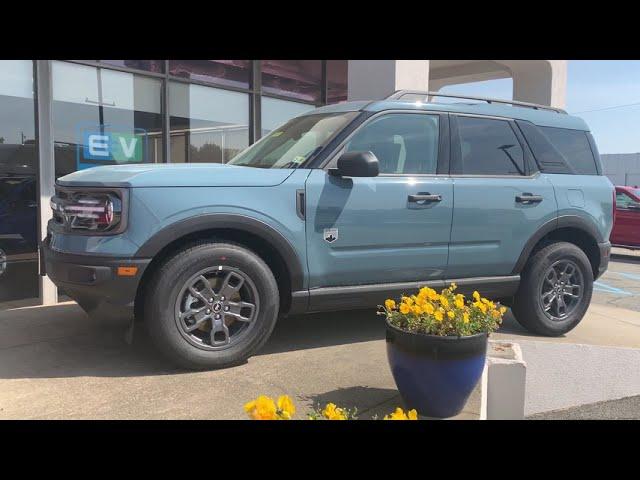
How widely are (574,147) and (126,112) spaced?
5.01m

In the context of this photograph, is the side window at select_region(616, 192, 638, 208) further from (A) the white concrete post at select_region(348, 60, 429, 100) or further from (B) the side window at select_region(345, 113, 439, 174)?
(B) the side window at select_region(345, 113, 439, 174)

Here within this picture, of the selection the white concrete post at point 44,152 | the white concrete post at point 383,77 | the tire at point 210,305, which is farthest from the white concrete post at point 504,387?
the white concrete post at point 383,77

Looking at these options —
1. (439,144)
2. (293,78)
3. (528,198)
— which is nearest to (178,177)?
(439,144)

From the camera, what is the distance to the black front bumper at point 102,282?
3.38m

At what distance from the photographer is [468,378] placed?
9.46 feet

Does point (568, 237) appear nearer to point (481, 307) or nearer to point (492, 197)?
point (492, 197)

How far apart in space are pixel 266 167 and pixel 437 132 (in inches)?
56.9

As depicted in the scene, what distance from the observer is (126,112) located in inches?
265

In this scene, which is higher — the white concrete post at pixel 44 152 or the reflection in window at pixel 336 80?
the reflection in window at pixel 336 80

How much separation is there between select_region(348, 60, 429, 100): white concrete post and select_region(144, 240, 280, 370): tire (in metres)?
5.10

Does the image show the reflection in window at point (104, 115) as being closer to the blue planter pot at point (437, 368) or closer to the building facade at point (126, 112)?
the building facade at point (126, 112)

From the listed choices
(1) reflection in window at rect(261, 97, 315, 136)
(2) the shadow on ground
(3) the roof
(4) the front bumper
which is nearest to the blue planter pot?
(2) the shadow on ground

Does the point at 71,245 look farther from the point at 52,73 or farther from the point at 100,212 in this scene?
the point at 52,73

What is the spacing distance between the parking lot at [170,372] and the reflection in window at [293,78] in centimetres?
464
